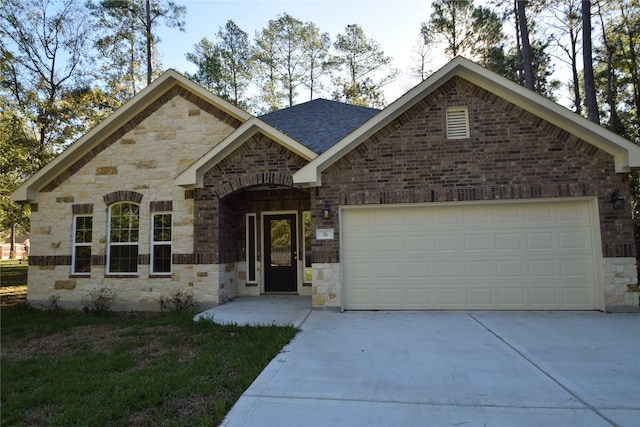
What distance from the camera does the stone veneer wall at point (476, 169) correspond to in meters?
7.76

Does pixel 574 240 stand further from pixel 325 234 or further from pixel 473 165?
pixel 325 234

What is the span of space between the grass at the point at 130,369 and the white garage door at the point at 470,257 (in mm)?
2731

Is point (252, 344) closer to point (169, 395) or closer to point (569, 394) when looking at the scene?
point (169, 395)

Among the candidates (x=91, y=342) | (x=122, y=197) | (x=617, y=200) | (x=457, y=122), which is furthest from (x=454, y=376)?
(x=122, y=197)

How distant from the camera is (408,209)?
8477 millimetres

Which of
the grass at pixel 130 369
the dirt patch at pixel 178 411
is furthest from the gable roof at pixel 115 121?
the dirt patch at pixel 178 411

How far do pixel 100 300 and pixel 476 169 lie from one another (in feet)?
32.7

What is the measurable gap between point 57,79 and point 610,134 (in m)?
22.6

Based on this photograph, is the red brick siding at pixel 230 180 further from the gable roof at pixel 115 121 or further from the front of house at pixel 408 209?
the gable roof at pixel 115 121

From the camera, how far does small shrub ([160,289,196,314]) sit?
30.7ft

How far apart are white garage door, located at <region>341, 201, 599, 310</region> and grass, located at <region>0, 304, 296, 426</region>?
2.73 meters

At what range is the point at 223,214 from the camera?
9.75 m

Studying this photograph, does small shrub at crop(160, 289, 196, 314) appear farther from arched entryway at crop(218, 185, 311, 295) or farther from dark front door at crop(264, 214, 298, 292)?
dark front door at crop(264, 214, 298, 292)

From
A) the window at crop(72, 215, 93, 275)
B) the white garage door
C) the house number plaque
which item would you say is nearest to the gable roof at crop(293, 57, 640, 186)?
the house number plaque
